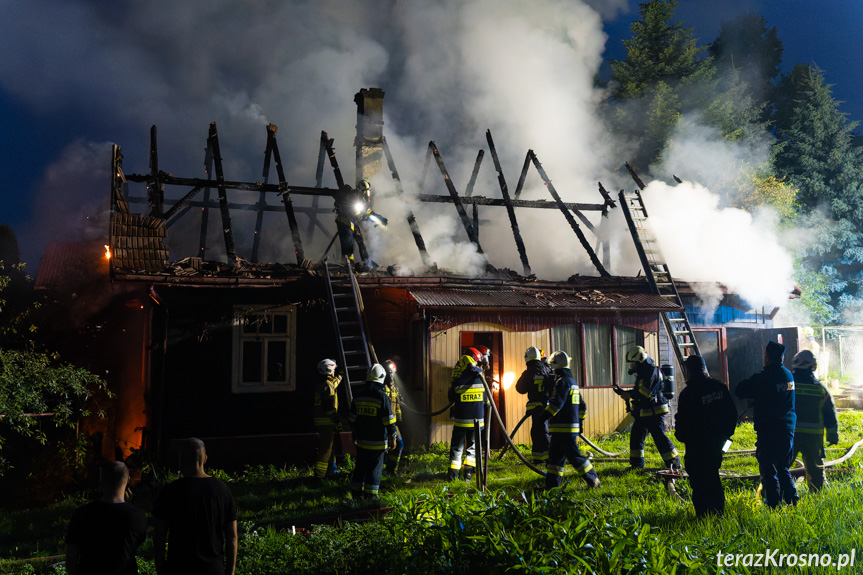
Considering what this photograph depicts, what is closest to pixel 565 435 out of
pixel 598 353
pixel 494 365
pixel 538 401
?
pixel 538 401

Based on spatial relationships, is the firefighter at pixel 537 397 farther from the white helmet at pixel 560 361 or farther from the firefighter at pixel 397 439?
the firefighter at pixel 397 439

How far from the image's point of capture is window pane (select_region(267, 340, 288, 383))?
32.2 feet

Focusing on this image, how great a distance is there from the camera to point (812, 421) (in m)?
6.37

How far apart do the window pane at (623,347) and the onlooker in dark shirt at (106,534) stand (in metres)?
9.95

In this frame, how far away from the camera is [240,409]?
938 cm

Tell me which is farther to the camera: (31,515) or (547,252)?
(547,252)

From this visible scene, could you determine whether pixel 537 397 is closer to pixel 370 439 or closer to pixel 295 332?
pixel 370 439

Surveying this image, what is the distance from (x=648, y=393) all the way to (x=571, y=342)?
3.27 metres

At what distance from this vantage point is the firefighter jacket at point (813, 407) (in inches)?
250

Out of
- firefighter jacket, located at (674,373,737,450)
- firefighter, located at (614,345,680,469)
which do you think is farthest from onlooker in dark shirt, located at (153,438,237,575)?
firefighter, located at (614,345,680,469)

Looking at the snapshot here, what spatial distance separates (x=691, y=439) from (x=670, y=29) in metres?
30.8

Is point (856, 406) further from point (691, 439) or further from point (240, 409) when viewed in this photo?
→ point (240, 409)

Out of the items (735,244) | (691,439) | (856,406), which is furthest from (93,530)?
(856,406)

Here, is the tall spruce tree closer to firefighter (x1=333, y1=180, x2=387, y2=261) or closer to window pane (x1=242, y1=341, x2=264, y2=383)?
firefighter (x1=333, y1=180, x2=387, y2=261)
